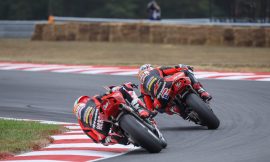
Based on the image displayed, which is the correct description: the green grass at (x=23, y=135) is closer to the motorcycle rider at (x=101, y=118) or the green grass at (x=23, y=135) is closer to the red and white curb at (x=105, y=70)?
the motorcycle rider at (x=101, y=118)

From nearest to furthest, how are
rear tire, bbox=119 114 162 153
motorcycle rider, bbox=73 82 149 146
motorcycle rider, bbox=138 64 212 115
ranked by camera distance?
rear tire, bbox=119 114 162 153 → motorcycle rider, bbox=73 82 149 146 → motorcycle rider, bbox=138 64 212 115

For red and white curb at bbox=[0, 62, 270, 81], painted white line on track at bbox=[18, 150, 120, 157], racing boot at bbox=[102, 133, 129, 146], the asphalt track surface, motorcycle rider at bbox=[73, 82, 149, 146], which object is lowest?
red and white curb at bbox=[0, 62, 270, 81]

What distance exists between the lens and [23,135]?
40.1 feet

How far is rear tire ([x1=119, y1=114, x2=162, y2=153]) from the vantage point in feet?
34.1

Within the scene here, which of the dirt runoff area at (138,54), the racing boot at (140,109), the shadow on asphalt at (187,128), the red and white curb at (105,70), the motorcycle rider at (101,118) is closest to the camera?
the racing boot at (140,109)

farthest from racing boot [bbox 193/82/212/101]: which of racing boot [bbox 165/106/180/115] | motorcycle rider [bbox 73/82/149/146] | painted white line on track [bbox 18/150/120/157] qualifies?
painted white line on track [bbox 18/150/120/157]

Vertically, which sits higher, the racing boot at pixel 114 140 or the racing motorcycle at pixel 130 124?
the racing motorcycle at pixel 130 124

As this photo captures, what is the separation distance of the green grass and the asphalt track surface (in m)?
1.35

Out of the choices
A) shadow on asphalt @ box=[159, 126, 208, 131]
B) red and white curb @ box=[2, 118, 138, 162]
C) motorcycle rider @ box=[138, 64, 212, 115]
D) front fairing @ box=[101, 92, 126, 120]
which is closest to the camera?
red and white curb @ box=[2, 118, 138, 162]

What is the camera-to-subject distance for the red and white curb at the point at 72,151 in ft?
34.5

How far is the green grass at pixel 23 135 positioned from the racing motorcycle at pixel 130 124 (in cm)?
123

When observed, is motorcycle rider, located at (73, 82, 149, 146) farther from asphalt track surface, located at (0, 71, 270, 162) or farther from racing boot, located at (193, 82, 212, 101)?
racing boot, located at (193, 82, 212, 101)

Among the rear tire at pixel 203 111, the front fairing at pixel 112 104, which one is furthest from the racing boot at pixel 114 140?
the rear tire at pixel 203 111

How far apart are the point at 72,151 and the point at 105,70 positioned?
38.6 ft
